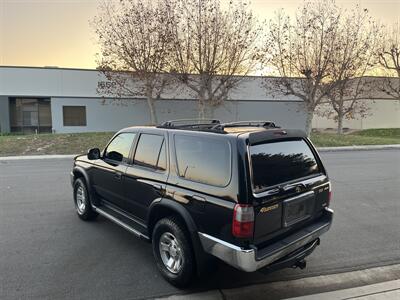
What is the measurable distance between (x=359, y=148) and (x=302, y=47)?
721 cm

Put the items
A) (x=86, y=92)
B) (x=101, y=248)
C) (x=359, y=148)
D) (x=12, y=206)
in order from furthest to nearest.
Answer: (x=86, y=92) < (x=359, y=148) < (x=12, y=206) < (x=101, y=248)

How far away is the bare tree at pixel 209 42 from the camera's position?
18312mm

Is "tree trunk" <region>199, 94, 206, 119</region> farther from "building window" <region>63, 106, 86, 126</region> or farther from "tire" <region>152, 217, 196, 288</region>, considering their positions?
"tire" <region>152, 217, 196, 288</region>

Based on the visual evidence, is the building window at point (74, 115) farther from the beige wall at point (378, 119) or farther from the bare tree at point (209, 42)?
the beige wall at point (378, 119)

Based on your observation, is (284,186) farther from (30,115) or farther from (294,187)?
(30,115)

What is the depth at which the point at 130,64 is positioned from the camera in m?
18.5

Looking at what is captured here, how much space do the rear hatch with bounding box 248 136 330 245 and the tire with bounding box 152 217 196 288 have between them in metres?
0.77

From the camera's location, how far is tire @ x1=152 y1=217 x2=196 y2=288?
10.9 feet

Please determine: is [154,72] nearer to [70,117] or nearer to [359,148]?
[70,117]

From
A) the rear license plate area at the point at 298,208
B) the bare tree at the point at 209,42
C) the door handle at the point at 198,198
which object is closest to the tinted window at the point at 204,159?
the door handle at the point at 198,198

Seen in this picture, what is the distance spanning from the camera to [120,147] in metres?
4.67

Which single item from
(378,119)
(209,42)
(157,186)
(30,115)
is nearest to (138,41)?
(209,42)

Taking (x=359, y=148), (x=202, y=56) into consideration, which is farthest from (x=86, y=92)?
(x=359, y=148)

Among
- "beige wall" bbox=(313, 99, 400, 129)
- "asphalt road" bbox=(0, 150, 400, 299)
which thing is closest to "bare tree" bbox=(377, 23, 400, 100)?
"beige wall" bbox=(313, 99, 400, 129)
